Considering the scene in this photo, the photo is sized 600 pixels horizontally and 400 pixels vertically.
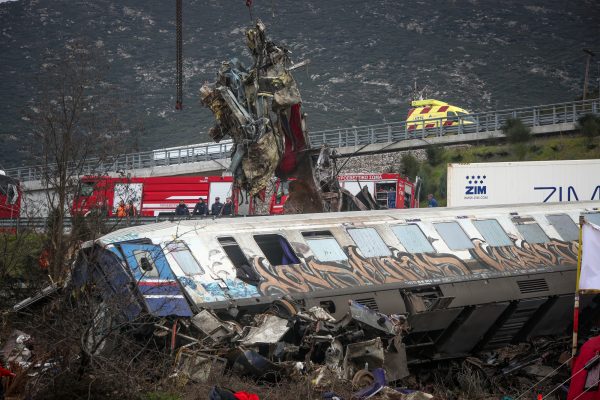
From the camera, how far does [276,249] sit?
1945 centimetres

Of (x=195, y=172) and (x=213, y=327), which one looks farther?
(x=195, y=172)

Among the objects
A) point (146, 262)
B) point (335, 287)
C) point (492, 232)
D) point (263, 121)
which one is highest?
point (263, 121)

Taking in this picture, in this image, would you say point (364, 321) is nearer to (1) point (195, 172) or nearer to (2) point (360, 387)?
(2) point (360, 387)

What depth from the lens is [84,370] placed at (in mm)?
13773

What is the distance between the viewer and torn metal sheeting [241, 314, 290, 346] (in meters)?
16.1

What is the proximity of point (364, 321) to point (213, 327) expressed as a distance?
8.32ft

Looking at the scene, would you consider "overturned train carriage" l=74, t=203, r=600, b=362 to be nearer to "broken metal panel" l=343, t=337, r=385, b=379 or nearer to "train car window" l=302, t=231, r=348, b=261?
"train car window" l=302, t=231, r=348, b=261

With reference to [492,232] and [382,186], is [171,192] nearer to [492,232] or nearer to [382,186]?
[382,186]

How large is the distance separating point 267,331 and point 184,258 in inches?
102

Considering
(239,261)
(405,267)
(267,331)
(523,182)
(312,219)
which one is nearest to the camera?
(267,331)

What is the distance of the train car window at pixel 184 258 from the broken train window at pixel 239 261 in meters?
0.77

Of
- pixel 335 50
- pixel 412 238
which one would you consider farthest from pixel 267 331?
pixel 335 50

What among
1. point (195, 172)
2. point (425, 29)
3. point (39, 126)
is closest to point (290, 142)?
point (39, 126)

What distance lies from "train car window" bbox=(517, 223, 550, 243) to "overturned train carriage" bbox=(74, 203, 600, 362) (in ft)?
0.10
